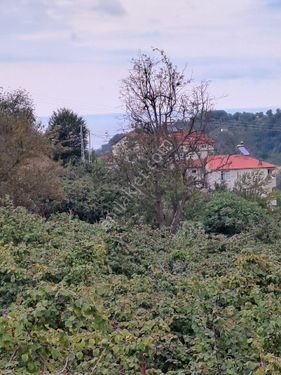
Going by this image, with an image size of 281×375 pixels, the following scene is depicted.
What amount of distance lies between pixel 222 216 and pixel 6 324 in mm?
14485

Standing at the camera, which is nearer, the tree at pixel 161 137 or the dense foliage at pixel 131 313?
the dense foliage at pixel 131 313

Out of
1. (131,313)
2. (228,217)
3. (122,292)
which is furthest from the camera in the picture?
(228,217)

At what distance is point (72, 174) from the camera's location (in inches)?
1015

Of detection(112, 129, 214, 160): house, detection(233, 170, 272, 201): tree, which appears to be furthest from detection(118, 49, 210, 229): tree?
detection(233, 170, 272, 201): tree

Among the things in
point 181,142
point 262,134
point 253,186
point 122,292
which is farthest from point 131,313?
point 262,134

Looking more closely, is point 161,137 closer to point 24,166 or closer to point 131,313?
point 24,166

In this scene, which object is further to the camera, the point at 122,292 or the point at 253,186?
the point at 253,186

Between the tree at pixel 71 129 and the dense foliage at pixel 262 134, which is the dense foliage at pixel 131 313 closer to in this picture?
the tree at pixel 71 129

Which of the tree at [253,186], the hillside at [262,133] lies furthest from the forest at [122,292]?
the hillside at [262,133]

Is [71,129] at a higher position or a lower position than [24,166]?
higher

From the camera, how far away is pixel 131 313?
5512 millimetres

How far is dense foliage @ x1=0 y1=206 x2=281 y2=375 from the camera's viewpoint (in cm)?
414

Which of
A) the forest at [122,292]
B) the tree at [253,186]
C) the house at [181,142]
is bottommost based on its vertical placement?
the tree at [253,186]

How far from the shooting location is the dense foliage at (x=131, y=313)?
4.14 meters
